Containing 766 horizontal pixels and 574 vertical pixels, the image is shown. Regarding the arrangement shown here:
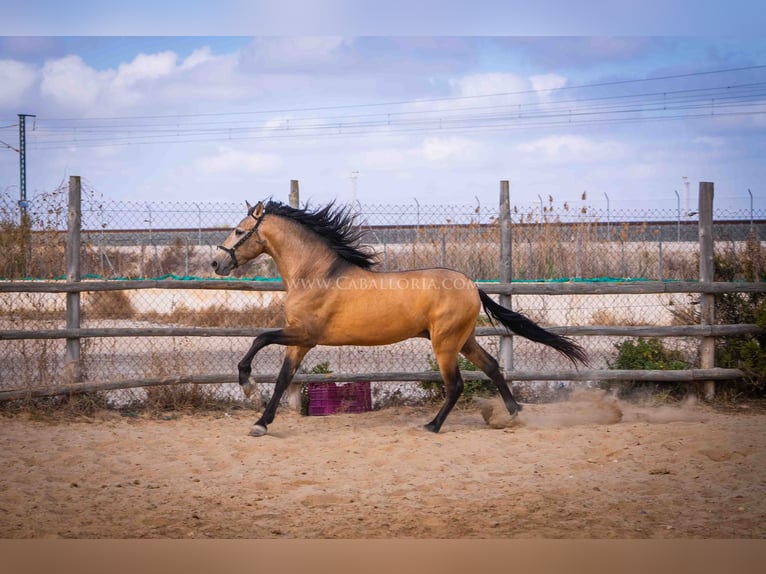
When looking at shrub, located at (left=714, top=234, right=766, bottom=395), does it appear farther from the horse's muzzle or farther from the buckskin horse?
the horse's muzzle

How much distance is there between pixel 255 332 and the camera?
27.0 ft

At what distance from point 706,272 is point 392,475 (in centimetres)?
529

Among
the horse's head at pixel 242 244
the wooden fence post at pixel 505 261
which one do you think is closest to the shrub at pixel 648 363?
the wooden fence post at pixel 505 261

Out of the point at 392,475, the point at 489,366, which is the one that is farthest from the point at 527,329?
the point at 392,475

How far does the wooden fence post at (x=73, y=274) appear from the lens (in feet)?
26.9

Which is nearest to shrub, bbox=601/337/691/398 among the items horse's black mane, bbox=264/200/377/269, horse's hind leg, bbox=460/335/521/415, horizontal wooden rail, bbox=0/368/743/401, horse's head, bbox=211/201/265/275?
horizontal wooden rail, bbox=0/368/743/401

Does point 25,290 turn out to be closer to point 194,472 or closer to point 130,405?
point 130,405

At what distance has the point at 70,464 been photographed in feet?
19.2

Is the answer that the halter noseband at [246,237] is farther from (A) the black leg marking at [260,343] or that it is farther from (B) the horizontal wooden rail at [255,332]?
(B) the horizontal wooden rail at [255,332]

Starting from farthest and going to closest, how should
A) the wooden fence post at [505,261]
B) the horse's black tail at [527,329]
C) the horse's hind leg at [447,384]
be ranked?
the wooden fence post at [505,261], the horse's black tail at [527,329], the horse's hind leg at [447,384]

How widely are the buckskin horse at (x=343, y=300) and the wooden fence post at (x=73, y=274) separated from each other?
2157 mm

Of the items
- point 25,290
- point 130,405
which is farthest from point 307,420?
point 25,290

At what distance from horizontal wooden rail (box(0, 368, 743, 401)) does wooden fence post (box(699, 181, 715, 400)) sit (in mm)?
185

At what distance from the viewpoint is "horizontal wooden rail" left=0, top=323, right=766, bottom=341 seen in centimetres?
801
